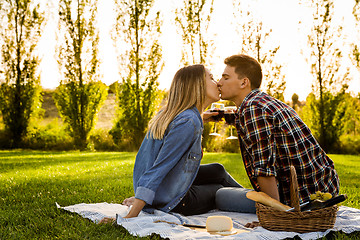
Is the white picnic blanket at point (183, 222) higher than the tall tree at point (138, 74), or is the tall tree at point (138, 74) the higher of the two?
the tall tree at point (138, 74)

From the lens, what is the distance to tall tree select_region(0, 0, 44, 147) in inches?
604

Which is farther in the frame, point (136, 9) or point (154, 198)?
point (136, 9)

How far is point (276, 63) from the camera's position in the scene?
50.2 ft

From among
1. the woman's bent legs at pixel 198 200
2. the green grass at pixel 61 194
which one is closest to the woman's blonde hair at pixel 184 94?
the woman's bent legs at pixel 198 200

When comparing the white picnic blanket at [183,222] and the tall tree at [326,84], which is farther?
the tall tree at [326,84]

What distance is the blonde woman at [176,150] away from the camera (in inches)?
129

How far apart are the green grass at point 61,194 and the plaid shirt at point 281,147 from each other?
585 mm

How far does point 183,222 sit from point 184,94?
1.22 metres

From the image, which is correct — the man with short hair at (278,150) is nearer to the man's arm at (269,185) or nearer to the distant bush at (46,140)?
the man's arm at (269,185)

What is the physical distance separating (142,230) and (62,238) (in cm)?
62

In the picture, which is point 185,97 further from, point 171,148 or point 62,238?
point 62,238

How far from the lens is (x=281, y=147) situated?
10.6 feet

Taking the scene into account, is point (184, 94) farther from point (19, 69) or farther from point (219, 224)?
point (19, 69)

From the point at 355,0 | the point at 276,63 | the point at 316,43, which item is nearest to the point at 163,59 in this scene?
the point at 276,63
